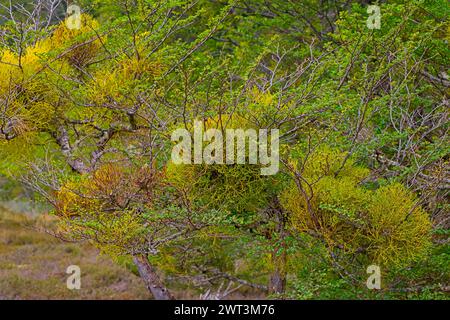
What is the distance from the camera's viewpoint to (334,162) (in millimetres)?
4984

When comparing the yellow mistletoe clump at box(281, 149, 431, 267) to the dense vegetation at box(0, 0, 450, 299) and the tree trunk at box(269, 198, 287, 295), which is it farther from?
the tree trunk at box(269, 198, 287, 295)

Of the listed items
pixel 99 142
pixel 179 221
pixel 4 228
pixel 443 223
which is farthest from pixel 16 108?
pixel 4 228

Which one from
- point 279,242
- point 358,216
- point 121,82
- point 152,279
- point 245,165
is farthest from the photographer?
point 152,279

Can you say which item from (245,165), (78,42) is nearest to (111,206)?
(245,165)

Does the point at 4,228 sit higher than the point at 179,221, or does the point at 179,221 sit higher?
the point at 4,228

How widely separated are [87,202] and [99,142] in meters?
1.28

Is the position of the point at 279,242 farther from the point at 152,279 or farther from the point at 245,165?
the point at 152,279

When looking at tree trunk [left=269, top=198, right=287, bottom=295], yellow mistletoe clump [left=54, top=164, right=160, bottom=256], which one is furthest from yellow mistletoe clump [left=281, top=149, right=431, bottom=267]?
yellow mistletoe clump [left=54, top=164, right=160, bottom=256]

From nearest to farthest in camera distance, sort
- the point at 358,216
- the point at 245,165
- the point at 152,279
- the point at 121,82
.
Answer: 1. the point at 245,165
2. the point at 358,216
3. the point at 121,82
4. the point at 152,279

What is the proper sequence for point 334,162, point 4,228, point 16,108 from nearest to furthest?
point 334,162, point 16,108, point 4,228

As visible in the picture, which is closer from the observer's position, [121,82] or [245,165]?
[245,165]
